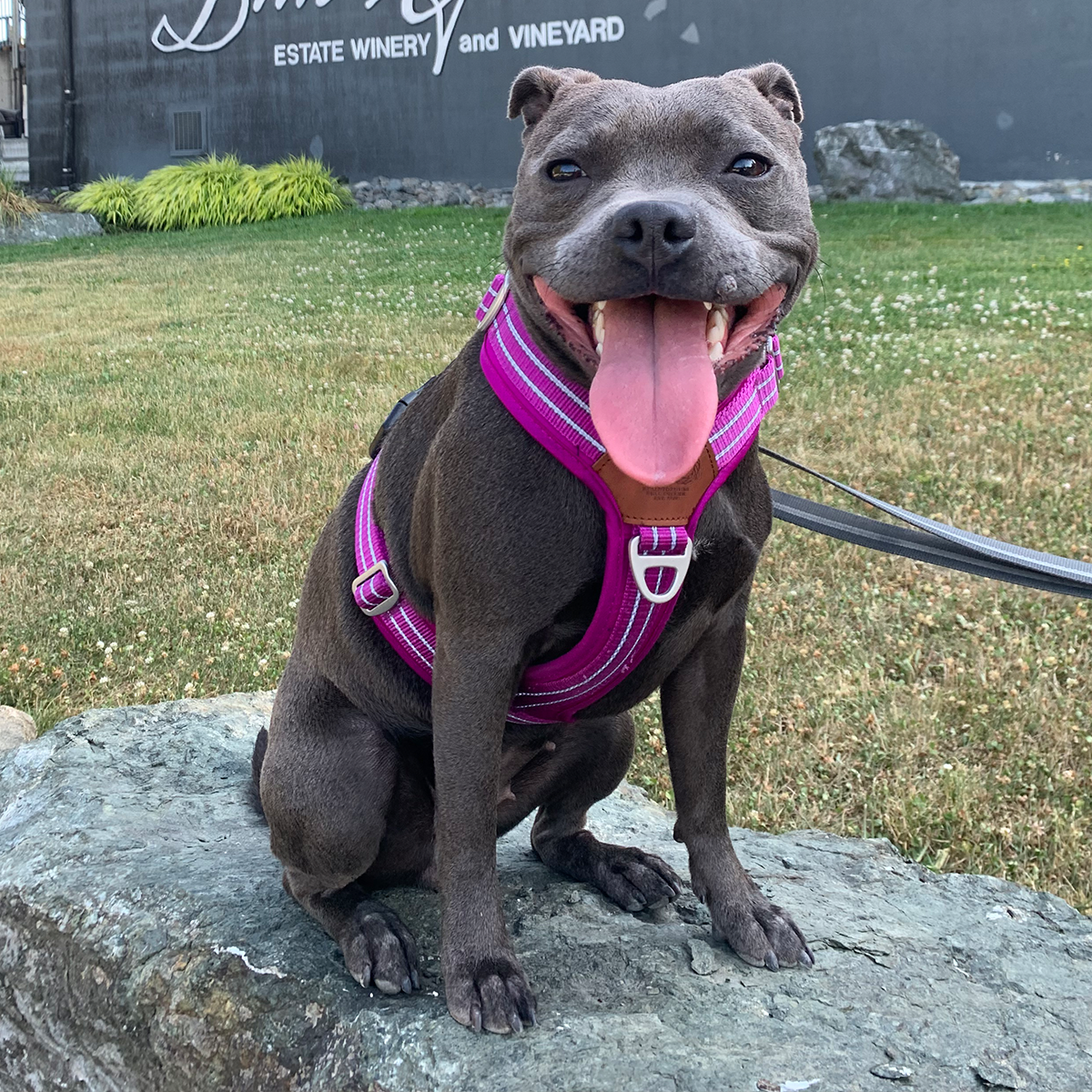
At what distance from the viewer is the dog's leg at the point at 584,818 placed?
2754mm

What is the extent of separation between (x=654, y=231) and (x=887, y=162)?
1540 centimetres

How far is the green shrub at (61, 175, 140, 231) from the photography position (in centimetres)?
1900

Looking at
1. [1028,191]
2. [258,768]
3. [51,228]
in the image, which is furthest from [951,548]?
[51,228]

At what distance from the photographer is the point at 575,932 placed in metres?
2.58

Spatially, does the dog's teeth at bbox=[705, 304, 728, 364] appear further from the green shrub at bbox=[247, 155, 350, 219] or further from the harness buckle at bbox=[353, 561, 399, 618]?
the green shrub at bbox=[247, 155, 350, 219]

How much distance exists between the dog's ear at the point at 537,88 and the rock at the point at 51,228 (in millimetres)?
17179

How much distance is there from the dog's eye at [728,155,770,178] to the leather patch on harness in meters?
Result: 0.50

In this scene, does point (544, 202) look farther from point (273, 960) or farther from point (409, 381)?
point (409, 381)

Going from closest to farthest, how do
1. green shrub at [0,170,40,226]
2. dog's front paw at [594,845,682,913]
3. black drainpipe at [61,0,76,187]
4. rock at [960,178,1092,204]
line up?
dog's front paw at [594,845,682,913], rock at [960,178,1092,204], green shrub at [0,170,40,226], black drainpipe at [61,0,76,187]

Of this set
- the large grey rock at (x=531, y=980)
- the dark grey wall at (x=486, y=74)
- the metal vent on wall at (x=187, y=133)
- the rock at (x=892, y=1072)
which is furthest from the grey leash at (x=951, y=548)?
the metal vent on wall at (x=187, y=133)

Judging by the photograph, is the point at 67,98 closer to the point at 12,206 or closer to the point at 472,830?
the point at 12,206

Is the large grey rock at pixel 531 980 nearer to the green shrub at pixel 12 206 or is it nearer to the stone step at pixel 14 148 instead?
the green shrub at pixel 12 206

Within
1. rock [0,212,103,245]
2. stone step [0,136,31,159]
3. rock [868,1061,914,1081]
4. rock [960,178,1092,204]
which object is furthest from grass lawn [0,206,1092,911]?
stone step [0,136,31,159]

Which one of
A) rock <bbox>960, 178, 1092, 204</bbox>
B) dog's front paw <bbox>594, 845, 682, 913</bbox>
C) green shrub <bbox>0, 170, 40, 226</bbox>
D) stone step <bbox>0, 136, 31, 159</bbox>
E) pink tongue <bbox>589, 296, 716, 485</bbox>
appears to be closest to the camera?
pink tongue <bbox>589, 296, 716, 485</bbox>
